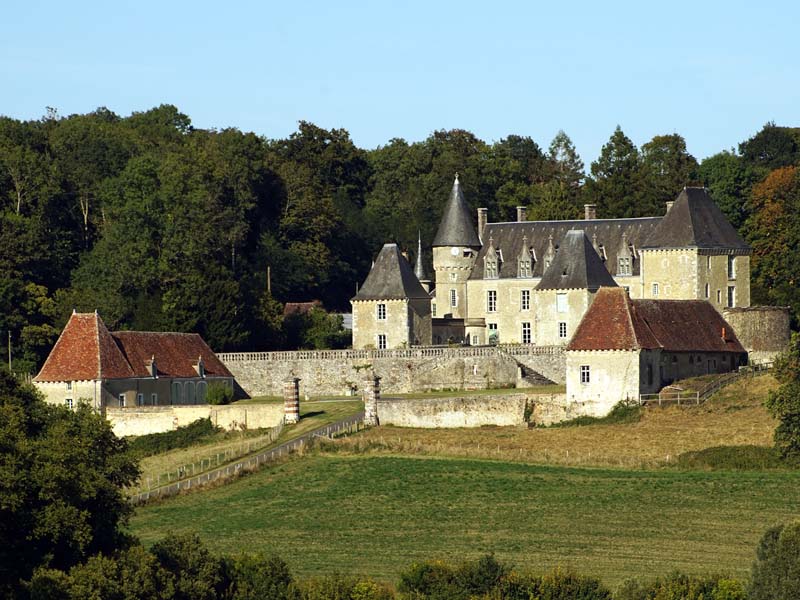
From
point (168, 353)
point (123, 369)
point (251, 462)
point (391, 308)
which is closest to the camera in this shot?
point (251, 462)

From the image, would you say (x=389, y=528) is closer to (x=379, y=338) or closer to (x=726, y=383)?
(x=726, y=383)

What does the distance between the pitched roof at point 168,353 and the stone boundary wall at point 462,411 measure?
958cm

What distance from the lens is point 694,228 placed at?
69.4 meters

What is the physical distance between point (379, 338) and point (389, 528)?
26.3 metres

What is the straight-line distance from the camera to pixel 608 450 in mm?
52531

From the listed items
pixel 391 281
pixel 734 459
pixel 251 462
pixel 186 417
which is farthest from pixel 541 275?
pixel 734 459

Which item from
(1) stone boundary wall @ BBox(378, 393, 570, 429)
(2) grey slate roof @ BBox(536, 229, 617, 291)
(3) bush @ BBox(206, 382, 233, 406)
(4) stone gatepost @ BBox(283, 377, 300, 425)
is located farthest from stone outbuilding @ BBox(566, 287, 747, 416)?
(3) bush @ BBox(206, 382, 233, 406)

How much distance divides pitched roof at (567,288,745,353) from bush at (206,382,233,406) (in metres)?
12.6

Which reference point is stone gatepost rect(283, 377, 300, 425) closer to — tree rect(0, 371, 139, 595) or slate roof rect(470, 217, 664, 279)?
slate roof rect(470, 217, 664, 279)

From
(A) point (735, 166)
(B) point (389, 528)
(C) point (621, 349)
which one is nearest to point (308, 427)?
(C) point (621, 349)

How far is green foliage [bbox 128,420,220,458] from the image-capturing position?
5975 centimetres

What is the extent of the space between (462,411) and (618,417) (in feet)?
15.4

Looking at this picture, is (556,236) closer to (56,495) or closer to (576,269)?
(576,269)

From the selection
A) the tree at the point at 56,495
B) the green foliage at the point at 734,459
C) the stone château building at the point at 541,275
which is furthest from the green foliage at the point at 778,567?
the stone château building at the point at 541,275
